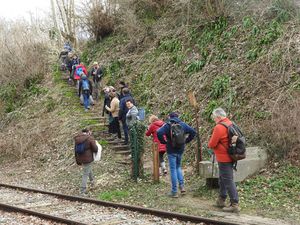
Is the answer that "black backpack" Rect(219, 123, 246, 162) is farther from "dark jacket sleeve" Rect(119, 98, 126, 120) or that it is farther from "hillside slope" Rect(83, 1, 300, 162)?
"dark jacket sleeve" Rect(119, 98, 126, 120)

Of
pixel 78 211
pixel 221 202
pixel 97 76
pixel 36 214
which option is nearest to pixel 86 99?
pixel 97 76

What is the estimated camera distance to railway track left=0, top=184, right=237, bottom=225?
31.3 feet

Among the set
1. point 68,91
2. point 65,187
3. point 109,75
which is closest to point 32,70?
point 68,91

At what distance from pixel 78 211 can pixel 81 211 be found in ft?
0.27

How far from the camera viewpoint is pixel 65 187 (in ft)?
47.1

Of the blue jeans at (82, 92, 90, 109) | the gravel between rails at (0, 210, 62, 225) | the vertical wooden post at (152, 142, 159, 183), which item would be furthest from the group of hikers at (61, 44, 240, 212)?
the blue jeans at (82, 92, 90, 109)

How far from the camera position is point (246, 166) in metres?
11.5

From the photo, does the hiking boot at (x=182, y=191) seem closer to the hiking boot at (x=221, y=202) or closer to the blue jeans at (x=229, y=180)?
the hiking boot at (x=221, y=202)

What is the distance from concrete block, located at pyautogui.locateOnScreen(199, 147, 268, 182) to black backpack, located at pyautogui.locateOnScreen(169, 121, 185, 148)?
78cm

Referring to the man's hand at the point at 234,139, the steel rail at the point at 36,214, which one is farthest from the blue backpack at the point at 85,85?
the man's hand at the point at 234,139

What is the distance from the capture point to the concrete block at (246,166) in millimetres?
11320

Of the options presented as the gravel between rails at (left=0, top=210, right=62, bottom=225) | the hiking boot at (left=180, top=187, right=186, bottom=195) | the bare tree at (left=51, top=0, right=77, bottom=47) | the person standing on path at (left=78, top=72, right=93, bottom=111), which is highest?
the bare tree at (left=51, top=0, right=77, bottom=47)

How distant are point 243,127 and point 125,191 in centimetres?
377

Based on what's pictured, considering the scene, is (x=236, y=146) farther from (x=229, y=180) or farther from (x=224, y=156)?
(x=229, y=180)
